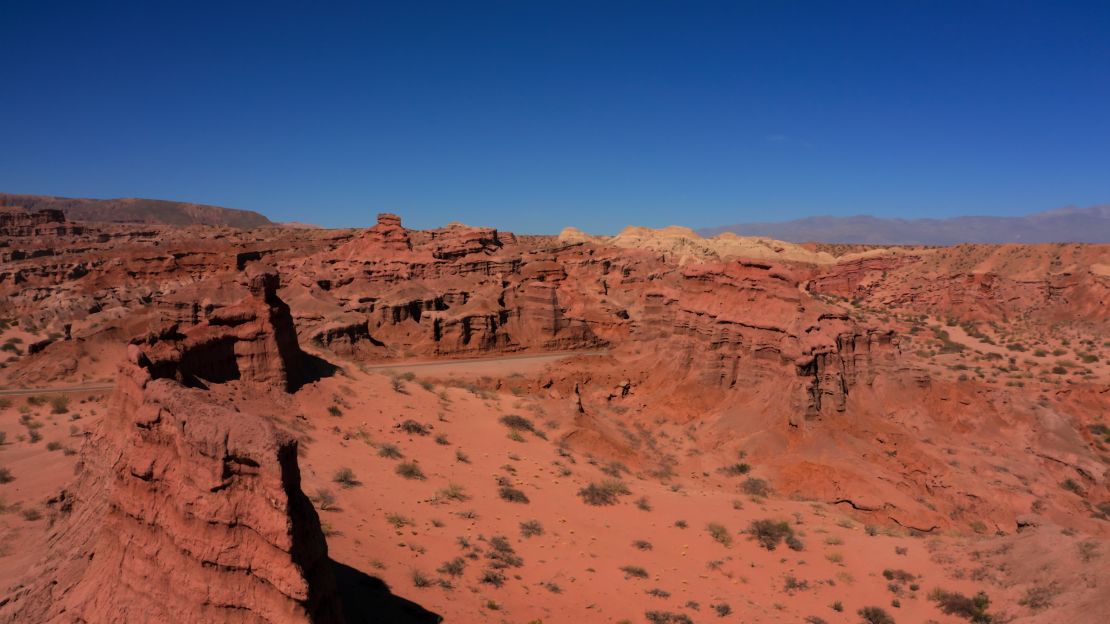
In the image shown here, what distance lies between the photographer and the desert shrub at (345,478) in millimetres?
13680

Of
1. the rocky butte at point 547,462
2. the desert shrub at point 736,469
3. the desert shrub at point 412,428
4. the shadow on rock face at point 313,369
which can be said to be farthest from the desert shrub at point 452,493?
the desert shrub at point 736,469

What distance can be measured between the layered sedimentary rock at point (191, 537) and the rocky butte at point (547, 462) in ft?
0.12

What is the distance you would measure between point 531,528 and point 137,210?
188 m

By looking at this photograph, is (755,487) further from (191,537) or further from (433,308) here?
(433,308)

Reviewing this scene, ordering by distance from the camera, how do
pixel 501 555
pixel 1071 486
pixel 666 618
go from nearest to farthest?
pixel 666 618
pixel 501 555
pixel 1071 486

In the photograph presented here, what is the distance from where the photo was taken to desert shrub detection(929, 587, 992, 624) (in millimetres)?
10969

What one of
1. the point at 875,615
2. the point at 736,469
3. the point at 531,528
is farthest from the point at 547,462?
the point at 875,615

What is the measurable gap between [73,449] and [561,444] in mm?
13954

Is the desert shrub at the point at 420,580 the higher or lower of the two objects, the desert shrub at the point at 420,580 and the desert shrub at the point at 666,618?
the higher

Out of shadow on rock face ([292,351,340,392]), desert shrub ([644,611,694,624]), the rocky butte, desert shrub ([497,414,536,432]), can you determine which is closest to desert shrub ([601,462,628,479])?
the rocky butte

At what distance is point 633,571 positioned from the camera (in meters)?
12.4

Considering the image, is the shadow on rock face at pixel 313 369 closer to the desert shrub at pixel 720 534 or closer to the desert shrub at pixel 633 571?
the desert shrub at pixel 633 571

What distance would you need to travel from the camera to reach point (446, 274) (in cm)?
5497

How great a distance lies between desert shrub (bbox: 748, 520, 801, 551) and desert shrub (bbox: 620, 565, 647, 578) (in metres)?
3.75
